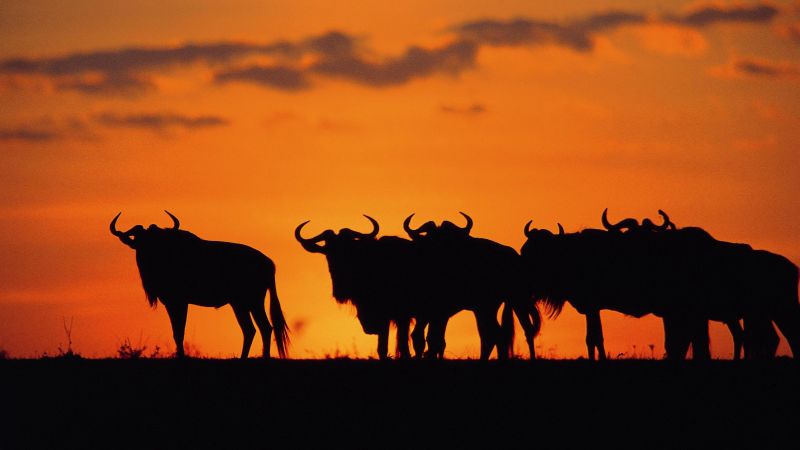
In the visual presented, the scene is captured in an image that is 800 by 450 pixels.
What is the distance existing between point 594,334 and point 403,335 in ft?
10.2

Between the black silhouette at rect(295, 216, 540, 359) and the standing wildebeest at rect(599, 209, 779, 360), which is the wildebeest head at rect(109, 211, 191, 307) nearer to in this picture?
the black silhouette at rect(295, 216, 540, 359)

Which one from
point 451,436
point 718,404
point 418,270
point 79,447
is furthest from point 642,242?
point 79,447

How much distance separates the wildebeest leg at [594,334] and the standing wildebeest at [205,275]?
577 cm

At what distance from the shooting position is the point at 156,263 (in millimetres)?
28453

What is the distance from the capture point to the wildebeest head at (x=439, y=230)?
2672cm

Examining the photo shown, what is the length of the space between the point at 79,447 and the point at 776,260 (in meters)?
13.9

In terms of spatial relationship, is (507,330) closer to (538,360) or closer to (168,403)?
(538,360)

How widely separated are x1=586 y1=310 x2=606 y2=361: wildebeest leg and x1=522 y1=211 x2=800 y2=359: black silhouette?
0.06 m

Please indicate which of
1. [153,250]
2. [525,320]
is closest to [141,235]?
[153,250]

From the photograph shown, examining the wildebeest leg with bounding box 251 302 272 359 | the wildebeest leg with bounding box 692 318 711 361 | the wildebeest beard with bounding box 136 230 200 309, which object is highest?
the wildebeest beard with bounding box 136 230 200 309

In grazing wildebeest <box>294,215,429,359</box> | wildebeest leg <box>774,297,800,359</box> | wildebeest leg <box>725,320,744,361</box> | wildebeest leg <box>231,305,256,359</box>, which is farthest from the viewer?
wildebeest leg <box>231,305,256,359</box>

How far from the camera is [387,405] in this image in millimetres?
19172

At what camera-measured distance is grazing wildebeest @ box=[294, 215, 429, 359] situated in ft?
85.9

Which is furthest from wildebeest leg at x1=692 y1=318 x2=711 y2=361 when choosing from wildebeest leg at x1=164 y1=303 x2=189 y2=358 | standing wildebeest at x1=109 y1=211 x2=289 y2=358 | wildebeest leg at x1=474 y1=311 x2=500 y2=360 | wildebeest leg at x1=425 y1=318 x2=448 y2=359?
wildebeest leg at x1=164 y1=303 x2=189 y2=358
